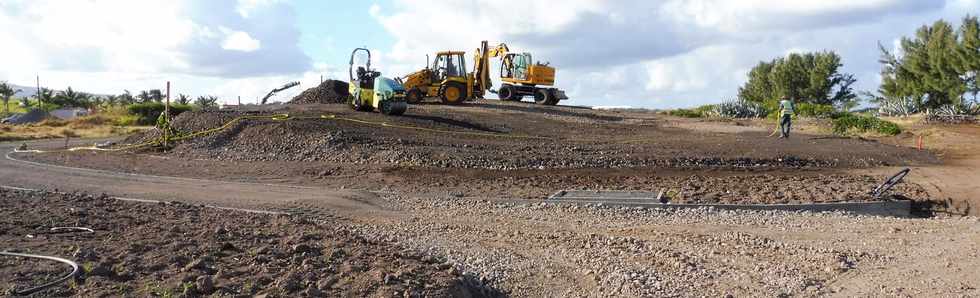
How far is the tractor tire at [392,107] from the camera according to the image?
2383 centimetres

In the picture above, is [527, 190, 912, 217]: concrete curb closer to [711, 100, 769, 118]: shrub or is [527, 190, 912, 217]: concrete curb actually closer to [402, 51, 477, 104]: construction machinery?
[402, 51, 477, 104]: construction machinery

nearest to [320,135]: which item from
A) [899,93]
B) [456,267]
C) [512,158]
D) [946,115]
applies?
[512,158]

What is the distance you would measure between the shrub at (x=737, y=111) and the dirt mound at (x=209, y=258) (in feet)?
98.1

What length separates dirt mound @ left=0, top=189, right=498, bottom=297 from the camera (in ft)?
21.0

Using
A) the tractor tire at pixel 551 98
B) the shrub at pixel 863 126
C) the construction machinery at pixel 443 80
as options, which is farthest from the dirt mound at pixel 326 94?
the shrub at pixel 863 126

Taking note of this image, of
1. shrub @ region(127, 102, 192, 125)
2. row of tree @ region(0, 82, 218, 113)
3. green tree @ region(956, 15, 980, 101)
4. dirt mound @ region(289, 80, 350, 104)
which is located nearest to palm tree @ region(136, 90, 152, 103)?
row of tree @ region(0, 82, 218, 113)

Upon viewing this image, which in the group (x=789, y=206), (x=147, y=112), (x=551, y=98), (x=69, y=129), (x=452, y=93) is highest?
(x=452, y=93)

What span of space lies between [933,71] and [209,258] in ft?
122

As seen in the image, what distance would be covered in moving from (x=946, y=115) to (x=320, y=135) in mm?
23059

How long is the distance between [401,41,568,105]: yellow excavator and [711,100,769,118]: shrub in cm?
694

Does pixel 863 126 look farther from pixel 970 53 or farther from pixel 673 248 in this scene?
pixel 673 248

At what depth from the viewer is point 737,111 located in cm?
3741


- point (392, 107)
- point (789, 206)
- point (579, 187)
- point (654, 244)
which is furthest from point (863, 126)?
point (654, 244)

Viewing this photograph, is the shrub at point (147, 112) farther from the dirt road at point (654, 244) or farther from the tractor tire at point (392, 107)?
the dirt road at point (654, 244)
